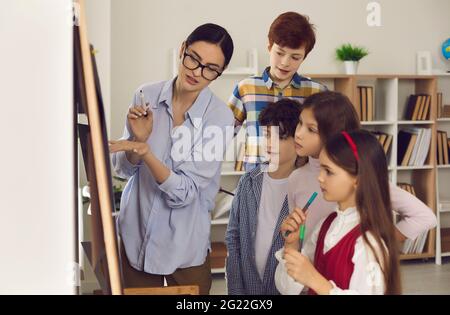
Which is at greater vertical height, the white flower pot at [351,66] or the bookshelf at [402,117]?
the white flower pot at [351,66]

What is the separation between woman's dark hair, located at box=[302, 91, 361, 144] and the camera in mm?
1265

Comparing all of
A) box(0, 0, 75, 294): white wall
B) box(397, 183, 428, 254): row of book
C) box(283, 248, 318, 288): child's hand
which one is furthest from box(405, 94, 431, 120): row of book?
box(0, 0, 75, 294): white wall

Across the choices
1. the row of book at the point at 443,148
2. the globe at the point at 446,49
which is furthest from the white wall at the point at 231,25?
the row of book at the point at 443,148

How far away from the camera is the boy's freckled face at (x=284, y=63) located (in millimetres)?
1554

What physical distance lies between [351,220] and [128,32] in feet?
3.26

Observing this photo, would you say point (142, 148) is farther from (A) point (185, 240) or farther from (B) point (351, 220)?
(B) point (351, 220)

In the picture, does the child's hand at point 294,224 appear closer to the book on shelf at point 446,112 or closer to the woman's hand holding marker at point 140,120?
the woman's hand holding marker at point 140,120

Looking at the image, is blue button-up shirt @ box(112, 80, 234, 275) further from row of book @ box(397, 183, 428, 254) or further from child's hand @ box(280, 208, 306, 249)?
row of book @ box(397, 183, 428, 254)

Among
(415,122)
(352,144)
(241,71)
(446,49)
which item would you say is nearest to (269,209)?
(352,144)

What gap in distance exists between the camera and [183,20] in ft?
6.18

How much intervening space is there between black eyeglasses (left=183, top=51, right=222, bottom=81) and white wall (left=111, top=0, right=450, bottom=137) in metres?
0.36

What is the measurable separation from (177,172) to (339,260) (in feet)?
1.49

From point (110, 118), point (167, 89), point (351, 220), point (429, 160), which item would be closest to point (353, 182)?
point (351, 220)

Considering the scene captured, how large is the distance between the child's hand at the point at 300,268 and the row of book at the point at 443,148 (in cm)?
129
